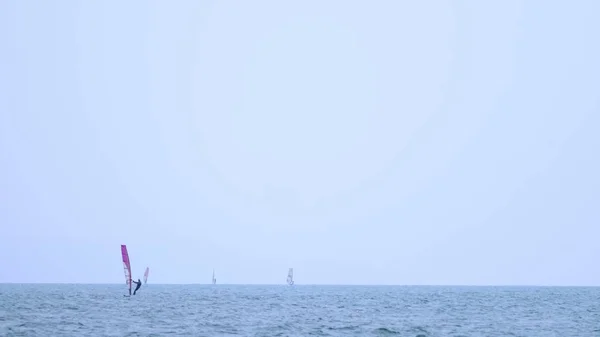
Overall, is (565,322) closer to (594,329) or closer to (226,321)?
(594,329)

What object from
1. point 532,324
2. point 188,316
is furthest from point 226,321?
point 532,324

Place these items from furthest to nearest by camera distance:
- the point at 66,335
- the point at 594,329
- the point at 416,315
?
the point at 416,315
the point at 594,329
the point at 66,335

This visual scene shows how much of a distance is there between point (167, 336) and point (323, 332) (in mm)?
8234

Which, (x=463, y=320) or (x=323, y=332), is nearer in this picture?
(x=323, y=332)

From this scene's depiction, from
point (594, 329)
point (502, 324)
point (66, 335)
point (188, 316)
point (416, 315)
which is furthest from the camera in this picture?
point (416, 315)

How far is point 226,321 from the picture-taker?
50312 mm

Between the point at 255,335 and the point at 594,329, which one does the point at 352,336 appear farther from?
the point at 594,329

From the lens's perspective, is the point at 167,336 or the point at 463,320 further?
the point at 463,320

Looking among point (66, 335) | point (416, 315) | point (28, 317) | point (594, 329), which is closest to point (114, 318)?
point (28, 317)

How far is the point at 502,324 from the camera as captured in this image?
51.3 meters

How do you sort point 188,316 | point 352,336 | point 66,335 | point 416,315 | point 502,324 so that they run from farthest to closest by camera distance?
Answer: point 416,315, point 188,316, point 502,324, point 352,336, point 66,335

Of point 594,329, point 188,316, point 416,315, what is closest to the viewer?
point 594,329

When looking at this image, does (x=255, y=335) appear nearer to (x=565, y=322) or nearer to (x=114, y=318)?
(x=114, y=318)

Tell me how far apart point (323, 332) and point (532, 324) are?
1506 cm
